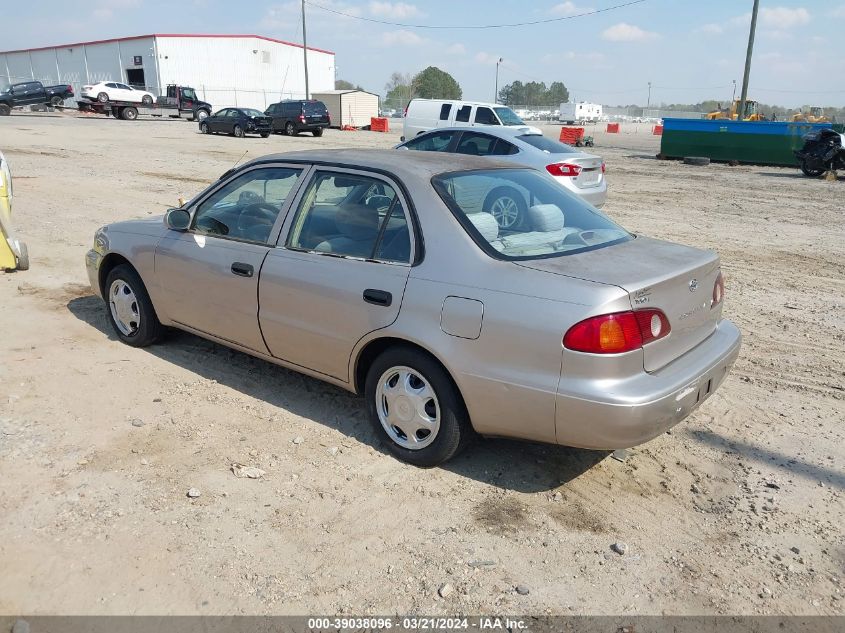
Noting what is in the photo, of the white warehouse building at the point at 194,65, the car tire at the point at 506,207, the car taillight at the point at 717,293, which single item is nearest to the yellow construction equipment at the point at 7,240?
the car tire at the point at 506,207

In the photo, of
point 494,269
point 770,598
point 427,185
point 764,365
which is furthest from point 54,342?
point 764,365

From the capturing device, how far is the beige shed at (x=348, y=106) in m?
44.2

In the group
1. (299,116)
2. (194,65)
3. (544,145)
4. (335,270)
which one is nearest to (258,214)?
(335,270)

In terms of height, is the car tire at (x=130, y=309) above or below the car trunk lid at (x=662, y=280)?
below

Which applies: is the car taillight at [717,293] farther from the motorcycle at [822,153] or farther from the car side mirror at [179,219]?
the motorcycle at [822,153]

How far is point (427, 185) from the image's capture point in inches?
148

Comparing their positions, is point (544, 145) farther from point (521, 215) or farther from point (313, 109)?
point (313, 109)

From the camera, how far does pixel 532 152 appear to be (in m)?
11.7

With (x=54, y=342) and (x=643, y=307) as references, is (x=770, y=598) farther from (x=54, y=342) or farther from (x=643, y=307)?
(x=54, y=342)

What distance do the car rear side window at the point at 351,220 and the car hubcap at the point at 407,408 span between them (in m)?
0.64

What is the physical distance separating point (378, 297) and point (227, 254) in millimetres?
1347

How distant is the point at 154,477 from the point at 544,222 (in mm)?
2536

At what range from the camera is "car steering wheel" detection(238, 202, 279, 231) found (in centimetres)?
441

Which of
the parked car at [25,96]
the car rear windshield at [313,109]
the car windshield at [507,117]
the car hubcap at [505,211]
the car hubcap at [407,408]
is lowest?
the car hubcap at [407,408]
